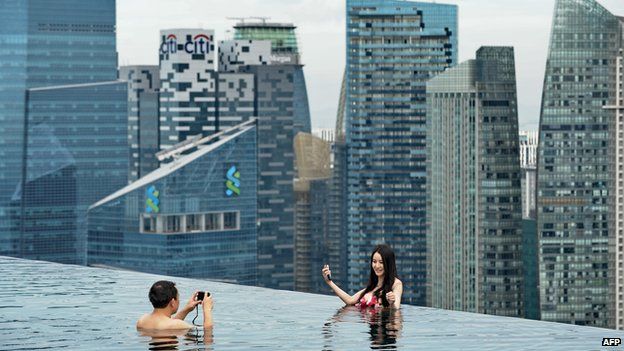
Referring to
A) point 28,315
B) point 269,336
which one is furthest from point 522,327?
point 28,315

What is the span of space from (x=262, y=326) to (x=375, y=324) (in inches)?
107

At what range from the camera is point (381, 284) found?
43.0 m

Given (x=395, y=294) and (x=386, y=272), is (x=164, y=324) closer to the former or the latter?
(x=386, y=272)

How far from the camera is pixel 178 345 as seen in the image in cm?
3709

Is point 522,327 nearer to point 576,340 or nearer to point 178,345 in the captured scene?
point 576,340

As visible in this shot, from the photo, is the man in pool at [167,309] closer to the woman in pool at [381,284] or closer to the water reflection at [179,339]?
the water reflection at [179,339]

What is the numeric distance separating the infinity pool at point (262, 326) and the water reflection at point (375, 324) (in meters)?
0.02

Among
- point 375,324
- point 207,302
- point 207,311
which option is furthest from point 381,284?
point 207,302

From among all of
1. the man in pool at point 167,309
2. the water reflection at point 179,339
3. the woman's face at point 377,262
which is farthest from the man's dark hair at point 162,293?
the woman's face at point 377,262

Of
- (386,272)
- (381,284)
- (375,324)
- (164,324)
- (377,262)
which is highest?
(377,262)

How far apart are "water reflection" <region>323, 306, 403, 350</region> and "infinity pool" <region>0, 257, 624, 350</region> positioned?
0.02 metres

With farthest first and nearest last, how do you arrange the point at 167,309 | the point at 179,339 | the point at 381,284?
the point at 381,284 → the point at 167,309 → the point at 179,339

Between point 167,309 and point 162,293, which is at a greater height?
point 162,293

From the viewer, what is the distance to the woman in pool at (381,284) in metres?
42.1
